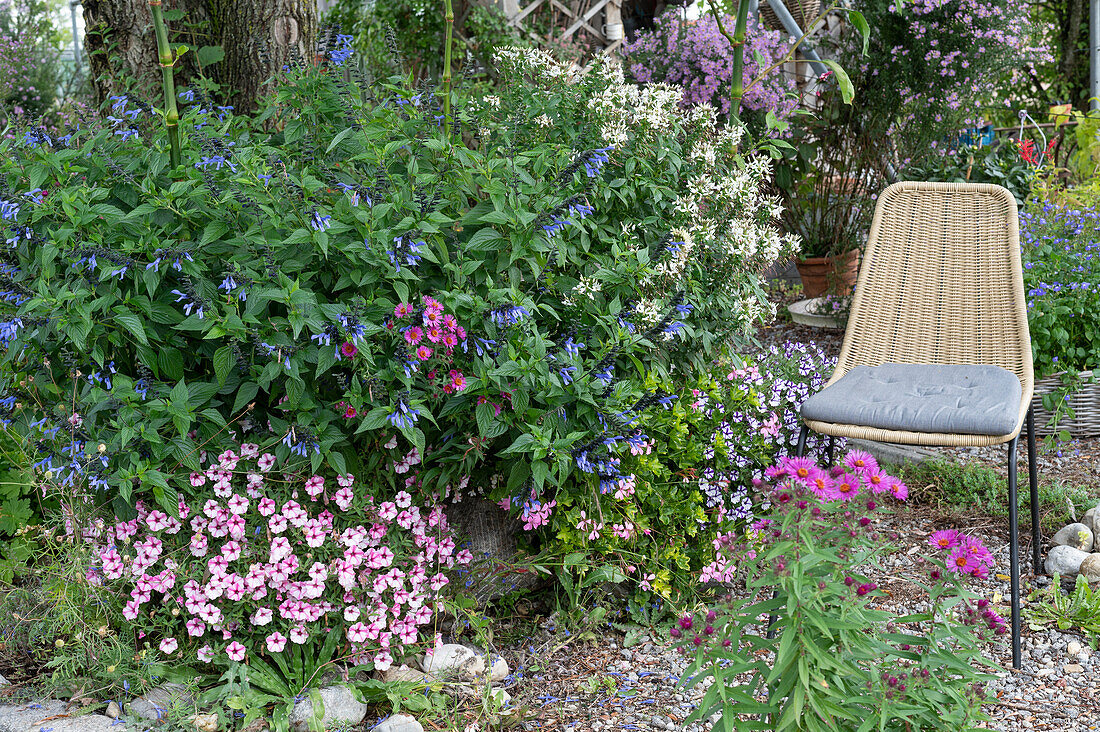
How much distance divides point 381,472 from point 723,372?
1011mm

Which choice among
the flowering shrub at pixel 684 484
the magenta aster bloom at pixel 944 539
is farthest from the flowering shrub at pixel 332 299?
the magenta aster bloom at pixel 944 539

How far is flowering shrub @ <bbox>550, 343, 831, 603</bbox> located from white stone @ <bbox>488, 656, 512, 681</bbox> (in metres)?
0.30

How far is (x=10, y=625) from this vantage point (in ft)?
6.68

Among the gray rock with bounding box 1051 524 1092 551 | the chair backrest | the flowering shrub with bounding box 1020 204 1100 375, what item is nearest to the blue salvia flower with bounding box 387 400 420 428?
the chair backrest

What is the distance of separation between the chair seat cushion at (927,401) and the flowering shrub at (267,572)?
1114 millimetres

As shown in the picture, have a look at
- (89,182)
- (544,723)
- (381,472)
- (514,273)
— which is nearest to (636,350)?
(514,273)

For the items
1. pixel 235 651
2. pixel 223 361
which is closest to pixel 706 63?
pixel 223 361

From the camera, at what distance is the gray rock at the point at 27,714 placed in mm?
1704

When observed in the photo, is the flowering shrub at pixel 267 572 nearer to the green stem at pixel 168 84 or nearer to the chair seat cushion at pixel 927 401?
the green stem at pixel 168 84

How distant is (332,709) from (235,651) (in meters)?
0.23

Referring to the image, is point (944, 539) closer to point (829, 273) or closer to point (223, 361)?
point (223, 361)

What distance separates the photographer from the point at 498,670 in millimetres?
1992

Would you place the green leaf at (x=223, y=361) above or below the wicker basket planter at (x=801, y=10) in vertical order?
below

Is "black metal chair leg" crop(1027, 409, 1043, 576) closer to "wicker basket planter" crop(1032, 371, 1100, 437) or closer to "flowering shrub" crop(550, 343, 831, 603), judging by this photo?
"flowering shrub" crop(550, 343, 831, 603)
